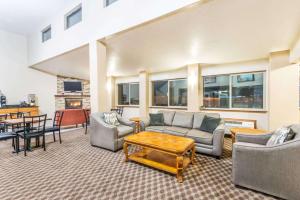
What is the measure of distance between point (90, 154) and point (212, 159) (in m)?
2.56

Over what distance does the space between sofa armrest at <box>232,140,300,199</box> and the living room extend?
1 centimetres

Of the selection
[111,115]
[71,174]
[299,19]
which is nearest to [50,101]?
[111,115]

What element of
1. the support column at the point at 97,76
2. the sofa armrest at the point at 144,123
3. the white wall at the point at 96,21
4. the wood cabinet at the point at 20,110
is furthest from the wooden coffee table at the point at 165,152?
the wood cabinet at the point at 20,110

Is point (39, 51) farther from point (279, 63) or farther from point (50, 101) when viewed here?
point (279, 63)

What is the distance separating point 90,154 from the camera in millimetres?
3211

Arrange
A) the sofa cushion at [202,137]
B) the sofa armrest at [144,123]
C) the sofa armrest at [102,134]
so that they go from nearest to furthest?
the sofa cushion at [202,137] < the sofa armrest at [102,134] < the sofa armrest at [144,123]

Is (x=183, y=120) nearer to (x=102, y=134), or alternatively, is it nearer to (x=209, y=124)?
(x=209, y=124)

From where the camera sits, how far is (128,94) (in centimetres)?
775

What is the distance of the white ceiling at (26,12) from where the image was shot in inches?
165

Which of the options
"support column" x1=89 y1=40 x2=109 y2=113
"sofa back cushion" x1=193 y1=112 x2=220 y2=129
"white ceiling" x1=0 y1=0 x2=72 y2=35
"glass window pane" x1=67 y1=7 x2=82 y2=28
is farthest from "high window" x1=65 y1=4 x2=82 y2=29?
"sofa back cushion" x1=193 y1=112 x2=220 y2=129

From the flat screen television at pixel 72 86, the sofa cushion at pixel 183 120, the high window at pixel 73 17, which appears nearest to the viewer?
the sofa cushion at pixel 183 120

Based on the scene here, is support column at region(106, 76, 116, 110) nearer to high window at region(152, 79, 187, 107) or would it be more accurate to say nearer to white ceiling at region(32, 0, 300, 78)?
high window at region(152, 79, 187, 107)

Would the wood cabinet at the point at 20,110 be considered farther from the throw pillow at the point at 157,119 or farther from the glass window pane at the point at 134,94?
the throw pillow at the point at 157,119

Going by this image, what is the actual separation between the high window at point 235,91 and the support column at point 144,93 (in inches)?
95.5
